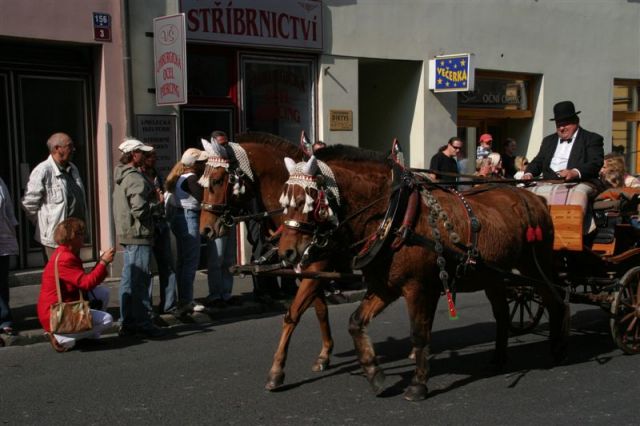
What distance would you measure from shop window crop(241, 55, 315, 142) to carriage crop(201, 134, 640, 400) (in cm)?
626

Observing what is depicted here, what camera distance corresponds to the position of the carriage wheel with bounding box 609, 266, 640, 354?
6539 millimetres

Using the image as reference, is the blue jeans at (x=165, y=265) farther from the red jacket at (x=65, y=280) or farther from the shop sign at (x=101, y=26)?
the shop sign at (x=101, y=26)

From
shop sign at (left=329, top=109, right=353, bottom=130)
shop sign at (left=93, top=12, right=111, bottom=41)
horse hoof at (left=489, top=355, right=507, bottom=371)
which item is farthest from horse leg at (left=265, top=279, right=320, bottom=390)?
shop sign at (left=329, top=109, right=353, bottom=130)

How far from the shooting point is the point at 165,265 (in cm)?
838

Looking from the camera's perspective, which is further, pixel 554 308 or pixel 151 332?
pixel 151 332

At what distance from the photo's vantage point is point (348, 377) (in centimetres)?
620

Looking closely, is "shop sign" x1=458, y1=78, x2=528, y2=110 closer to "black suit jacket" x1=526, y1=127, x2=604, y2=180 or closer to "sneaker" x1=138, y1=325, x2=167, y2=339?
"black suit jacket" x1=526, y1=127, x2=604, y2=180

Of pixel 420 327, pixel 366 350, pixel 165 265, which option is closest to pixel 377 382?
pixel 366 350

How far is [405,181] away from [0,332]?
4580 millimetres

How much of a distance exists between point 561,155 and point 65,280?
492 centimetres

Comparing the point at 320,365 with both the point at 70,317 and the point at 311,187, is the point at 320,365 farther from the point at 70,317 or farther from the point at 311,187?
the point at 70,317

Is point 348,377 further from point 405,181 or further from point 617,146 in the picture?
point 617,146

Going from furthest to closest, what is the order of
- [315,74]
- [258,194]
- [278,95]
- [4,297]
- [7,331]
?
[315,74] < [278,95] < [4,297] < [7,331] < [258,194]

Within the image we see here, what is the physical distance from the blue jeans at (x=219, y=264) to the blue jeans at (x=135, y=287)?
139 centimetres
